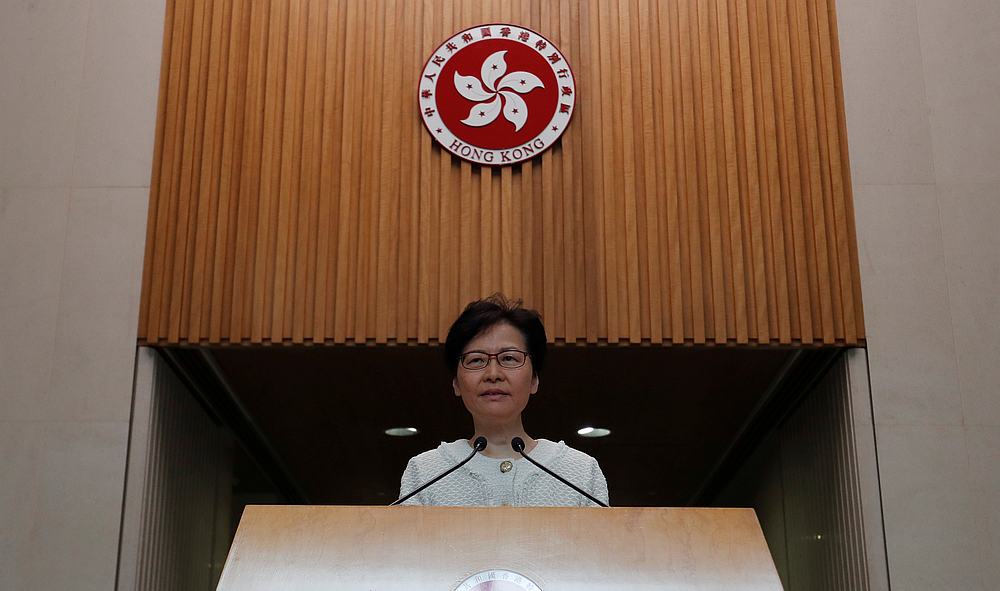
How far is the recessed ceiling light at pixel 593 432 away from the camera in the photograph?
7.90m

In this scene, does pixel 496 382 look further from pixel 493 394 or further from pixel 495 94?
pixel 495 94

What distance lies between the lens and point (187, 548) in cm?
607

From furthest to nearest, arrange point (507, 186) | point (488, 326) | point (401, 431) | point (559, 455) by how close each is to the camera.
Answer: point (401, 431), point (507, 186), point (488, 326), point (559, 455)

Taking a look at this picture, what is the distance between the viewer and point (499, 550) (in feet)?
8.29

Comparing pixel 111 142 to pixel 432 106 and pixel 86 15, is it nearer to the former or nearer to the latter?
pixel 86 15

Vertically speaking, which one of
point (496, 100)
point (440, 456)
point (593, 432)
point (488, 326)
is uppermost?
point (496, 100)

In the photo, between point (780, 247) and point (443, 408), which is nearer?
point (780, 247)

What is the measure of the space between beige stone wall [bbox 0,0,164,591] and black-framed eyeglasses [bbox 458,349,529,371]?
2.30m

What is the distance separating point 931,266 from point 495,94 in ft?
7.29

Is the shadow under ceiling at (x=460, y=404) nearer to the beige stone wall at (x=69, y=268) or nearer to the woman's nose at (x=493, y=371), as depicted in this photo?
the beige stone wall at (x=69, y=268)

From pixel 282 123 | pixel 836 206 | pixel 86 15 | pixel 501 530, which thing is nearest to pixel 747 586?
pixel 501 530

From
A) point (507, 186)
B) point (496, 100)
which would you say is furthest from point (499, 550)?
point (496, 100)

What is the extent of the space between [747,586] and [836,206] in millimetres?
3415

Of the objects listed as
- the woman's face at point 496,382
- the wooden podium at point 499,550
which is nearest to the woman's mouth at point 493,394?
the woman's face at point 496,382
